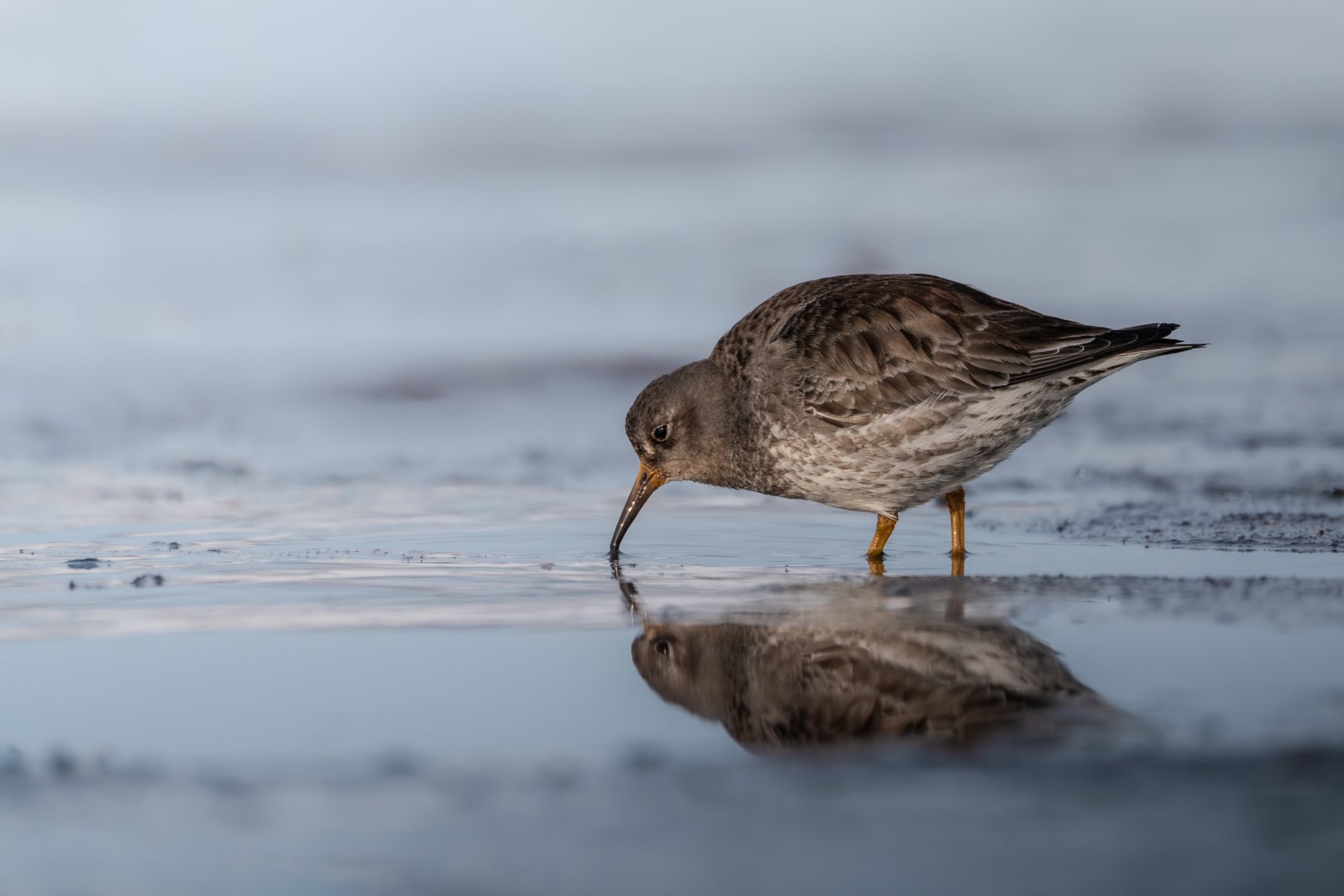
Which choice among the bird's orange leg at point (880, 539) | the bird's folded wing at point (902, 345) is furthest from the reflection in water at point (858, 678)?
the bird's folded wing at point (902, 345)

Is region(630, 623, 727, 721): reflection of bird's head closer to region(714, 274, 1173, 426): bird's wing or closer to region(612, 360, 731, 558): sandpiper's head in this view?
region(714, 274, 1173, 426): bird's wing

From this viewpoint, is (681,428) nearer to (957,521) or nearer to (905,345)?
(905,345)

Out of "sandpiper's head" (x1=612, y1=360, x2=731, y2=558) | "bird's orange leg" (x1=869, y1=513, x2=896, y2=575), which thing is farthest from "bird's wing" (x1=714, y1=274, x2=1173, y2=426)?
"bird's orange leg" (x1=869, y1=513, x2=896, y2=575)

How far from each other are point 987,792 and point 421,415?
9.36 meters

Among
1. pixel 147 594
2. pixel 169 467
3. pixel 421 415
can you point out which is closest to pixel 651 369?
pixel 421 415

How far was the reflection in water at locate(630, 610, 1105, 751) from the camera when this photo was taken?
3.36 meters

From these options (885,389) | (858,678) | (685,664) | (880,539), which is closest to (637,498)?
(880,539)

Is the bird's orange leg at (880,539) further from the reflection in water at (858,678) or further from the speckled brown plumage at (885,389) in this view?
the reflection in water at (858,678)

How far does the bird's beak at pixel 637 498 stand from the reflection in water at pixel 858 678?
7.21 feet

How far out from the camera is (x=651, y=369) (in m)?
12.5

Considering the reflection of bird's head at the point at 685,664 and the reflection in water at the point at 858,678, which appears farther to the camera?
the reflection of bird's head at the point at 685,664

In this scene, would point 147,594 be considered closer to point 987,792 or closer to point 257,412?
point 987,792

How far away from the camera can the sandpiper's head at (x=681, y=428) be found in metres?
7.42

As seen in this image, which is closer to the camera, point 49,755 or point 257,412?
point 49,755
